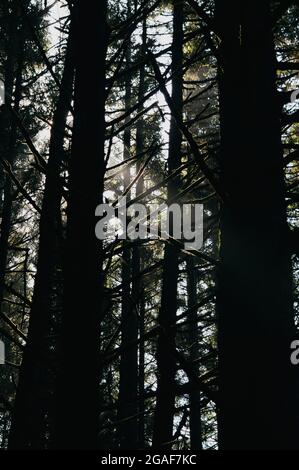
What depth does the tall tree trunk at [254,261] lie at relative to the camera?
4.66 ft

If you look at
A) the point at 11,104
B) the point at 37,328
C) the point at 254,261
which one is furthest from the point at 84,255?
the point at 11,104

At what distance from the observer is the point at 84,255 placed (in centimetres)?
270

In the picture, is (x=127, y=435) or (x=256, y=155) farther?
(x=127, y=435)

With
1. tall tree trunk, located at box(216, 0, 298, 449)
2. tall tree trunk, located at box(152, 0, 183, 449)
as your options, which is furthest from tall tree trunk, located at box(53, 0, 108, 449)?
tall tree trunk, located at box(152, 0, 183, 449)

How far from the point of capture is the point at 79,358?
8.36 feet

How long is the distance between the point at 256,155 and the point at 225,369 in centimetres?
76

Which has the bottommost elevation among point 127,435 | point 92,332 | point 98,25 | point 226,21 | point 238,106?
point 127,435

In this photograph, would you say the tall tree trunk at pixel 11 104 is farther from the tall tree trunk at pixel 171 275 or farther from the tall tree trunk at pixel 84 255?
the tall tree trunk at pixel 84 255

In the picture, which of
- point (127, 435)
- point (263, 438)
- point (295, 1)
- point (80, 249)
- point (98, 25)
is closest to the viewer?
point (263, 438)

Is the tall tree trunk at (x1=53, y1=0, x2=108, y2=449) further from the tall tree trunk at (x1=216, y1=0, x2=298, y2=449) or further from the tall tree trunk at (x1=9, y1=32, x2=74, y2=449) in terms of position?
the tall tree trunk at (x1=216, y1=0, x2=298, y2=449)

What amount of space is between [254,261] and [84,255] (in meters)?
1.37
